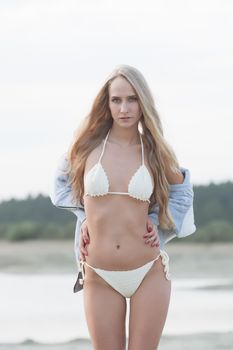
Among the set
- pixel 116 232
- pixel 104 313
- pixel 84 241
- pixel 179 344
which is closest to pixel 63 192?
pixel 84 241

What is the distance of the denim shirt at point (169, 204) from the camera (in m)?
6.69

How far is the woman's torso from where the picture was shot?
646 centimetres

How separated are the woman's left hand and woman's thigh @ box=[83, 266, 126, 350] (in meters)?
0.28

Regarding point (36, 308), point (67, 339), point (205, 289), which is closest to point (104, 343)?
point (67, 339)

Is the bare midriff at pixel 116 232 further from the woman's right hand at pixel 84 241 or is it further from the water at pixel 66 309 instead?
the water at pixel 66 309

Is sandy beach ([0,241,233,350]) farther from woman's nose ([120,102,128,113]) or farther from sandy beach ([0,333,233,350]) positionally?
woman's nose ([120,102,128,113])

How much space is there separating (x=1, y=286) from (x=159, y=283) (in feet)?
39.9

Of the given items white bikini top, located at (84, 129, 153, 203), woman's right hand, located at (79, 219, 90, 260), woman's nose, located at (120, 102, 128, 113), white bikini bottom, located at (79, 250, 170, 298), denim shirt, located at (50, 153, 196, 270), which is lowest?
white bikini bottom, located at (79, 250, 170, 298)

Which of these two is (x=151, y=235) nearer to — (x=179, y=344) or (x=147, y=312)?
(x=147, y=312)

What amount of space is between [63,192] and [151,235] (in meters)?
0.53

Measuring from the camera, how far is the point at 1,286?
1850 cm

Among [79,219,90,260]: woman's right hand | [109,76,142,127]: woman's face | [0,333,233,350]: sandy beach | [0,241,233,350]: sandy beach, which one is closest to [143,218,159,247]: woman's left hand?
[79,219,90,260]: woman's right hand

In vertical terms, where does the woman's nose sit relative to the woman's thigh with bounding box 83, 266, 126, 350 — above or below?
above

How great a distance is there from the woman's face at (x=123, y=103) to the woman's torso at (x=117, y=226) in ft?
0.70
